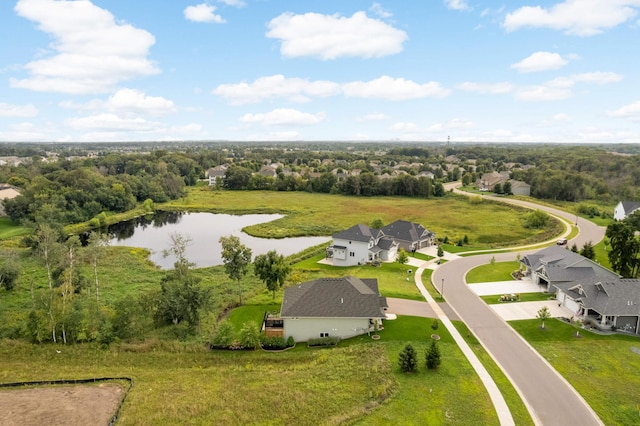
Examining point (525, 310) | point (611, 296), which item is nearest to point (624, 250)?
point (611, 296)

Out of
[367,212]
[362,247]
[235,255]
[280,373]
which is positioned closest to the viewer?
[280,373]

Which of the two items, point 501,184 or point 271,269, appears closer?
point 271,269

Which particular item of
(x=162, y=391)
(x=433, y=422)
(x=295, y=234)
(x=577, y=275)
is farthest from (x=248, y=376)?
(x=295, y=234)

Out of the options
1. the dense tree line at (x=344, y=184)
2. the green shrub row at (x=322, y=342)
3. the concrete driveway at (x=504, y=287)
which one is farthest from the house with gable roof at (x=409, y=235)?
the dense tree line at (x=344, y=184)

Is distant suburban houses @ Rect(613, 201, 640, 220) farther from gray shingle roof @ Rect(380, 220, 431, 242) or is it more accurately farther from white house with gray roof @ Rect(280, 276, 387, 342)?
white house with gray roof @ Rect(280, 276, 387, 342)

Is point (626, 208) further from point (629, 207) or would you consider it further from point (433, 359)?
point (433, 359)

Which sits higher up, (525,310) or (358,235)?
(358,235)

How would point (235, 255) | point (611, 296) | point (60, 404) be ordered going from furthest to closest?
point (235, 255), point (611, 296), point (60, 404)

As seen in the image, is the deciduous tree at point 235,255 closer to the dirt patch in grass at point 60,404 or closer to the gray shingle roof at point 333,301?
the gray shingle roof at point 333,301
